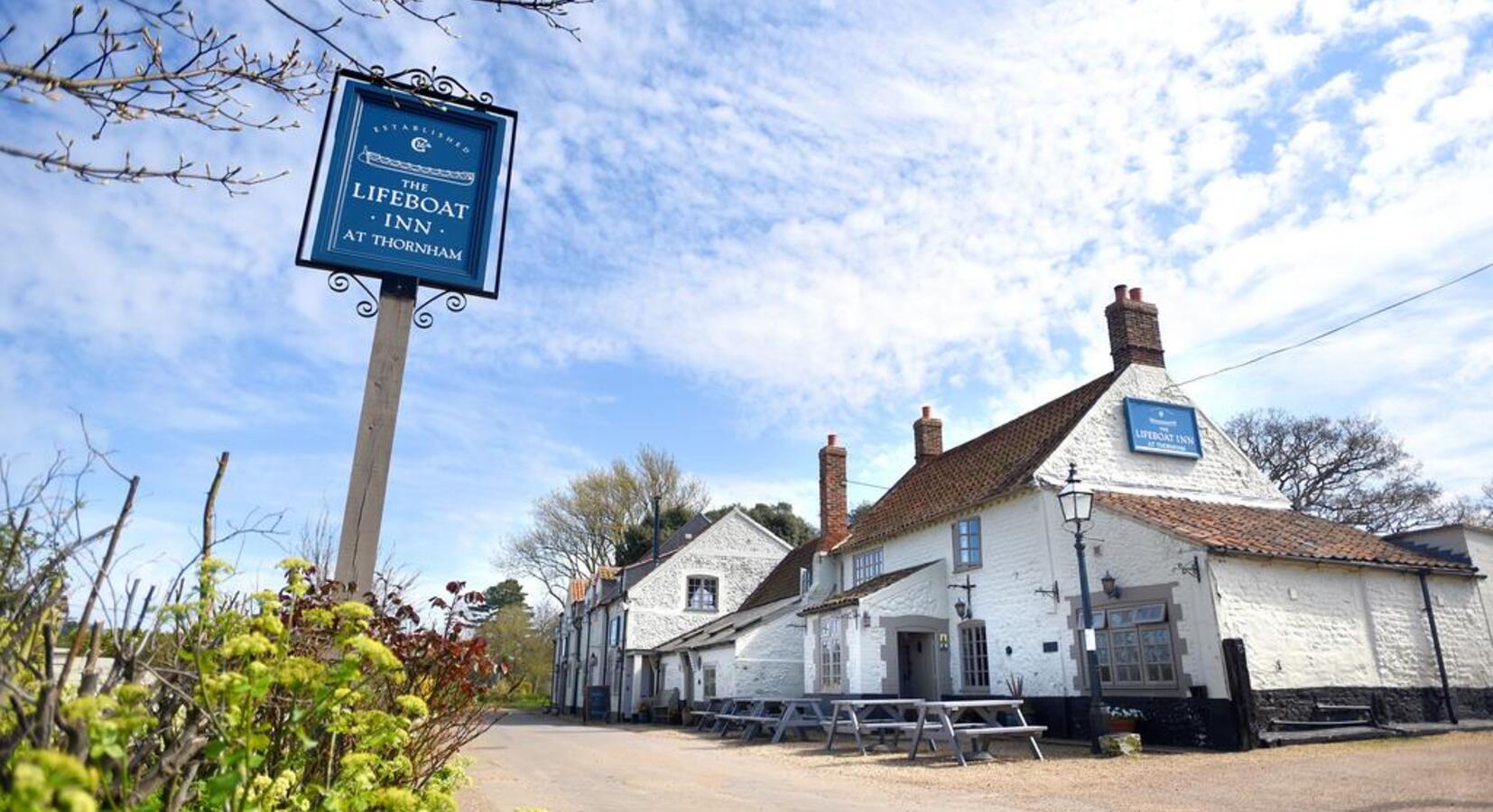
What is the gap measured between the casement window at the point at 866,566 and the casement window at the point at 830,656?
224 centimetres

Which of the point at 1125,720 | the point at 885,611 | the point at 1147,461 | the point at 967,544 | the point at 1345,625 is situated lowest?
the point at 1125,720

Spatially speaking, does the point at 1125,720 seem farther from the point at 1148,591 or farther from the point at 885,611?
the point at 885,611

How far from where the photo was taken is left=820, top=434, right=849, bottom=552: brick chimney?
24.7 meters

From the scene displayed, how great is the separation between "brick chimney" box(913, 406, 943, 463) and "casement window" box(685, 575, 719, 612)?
1098 centimetres

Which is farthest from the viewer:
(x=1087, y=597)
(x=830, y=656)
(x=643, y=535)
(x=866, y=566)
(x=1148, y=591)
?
(x=643, y=535)

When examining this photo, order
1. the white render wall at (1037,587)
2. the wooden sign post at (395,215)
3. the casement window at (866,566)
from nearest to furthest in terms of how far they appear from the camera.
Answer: the wooden sign post at (395,215), the white render wall at (1037,587), the casement window at (866,566)

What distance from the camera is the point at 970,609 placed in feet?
59.9

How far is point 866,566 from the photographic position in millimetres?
22766

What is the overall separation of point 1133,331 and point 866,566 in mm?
8994

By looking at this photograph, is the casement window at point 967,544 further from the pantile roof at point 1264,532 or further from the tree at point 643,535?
the tree at point 643,535

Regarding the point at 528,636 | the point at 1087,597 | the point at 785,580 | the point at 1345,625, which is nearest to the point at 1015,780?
the point at 1087,597

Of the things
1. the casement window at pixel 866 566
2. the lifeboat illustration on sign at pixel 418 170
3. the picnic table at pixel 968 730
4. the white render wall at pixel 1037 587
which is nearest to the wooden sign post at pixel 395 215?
the lifeboat illustration on sign at pixel 418 170

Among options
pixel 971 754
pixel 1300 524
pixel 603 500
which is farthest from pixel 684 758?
pixel 603 500

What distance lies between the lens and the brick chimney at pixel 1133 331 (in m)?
18.0
